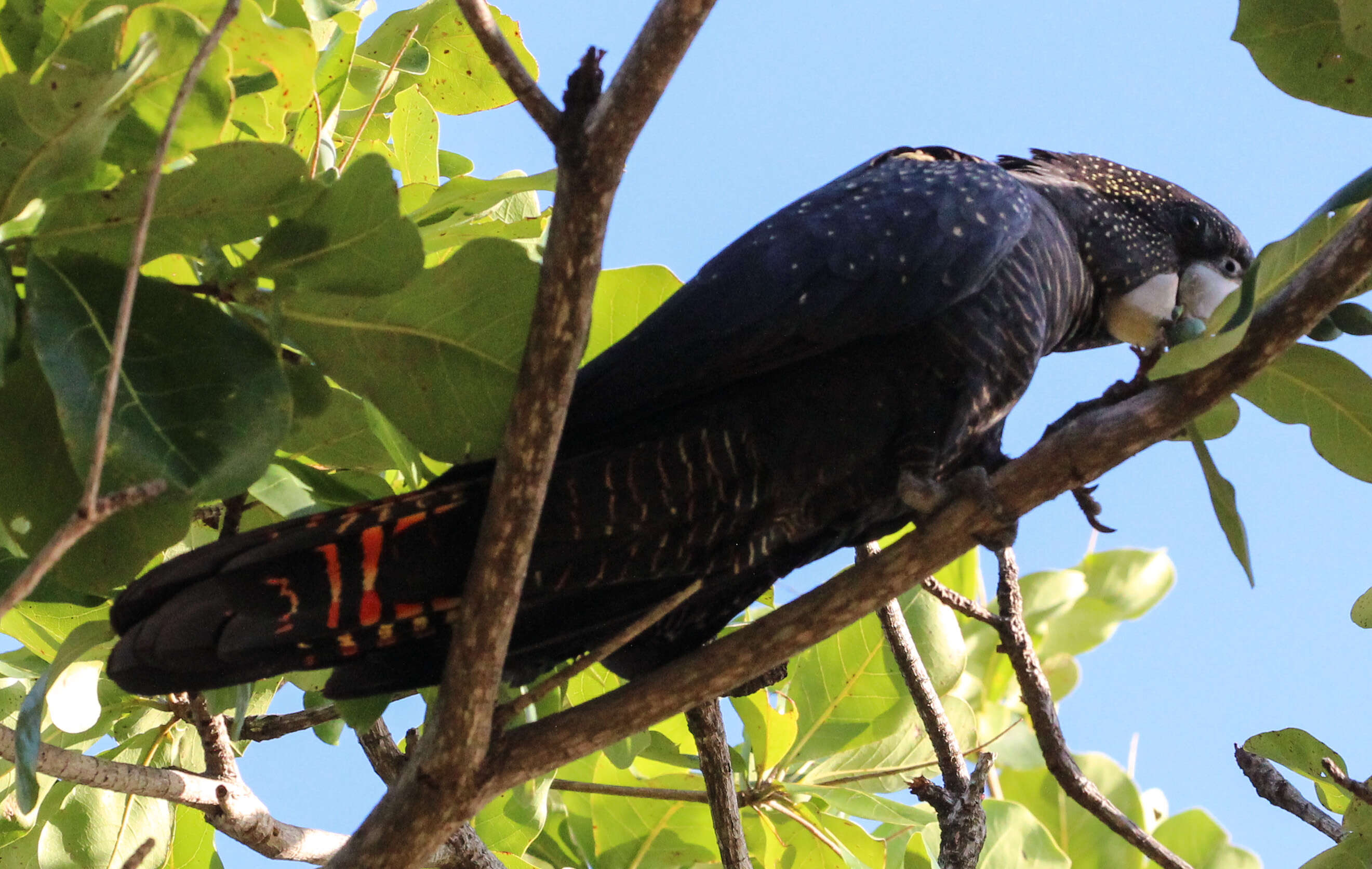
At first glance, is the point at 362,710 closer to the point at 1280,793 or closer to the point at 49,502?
the point at 49,502

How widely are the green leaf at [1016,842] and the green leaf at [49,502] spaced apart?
1.78 metres

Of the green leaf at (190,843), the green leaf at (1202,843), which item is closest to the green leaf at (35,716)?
the green leaf at (190,843)

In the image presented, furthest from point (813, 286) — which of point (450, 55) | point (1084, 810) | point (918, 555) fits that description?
point (1084, 810)

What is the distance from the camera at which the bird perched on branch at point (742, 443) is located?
1749 millimetres

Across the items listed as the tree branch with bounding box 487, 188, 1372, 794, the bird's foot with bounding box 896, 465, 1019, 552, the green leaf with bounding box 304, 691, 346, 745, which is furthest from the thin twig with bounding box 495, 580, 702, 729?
the green leaf with bounding box 304, 691, 346, 745

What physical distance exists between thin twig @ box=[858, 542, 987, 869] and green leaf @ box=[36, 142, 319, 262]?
45.1 inches

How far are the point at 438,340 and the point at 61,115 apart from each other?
19.1 inches

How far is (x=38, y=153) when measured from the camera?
1.22 meters

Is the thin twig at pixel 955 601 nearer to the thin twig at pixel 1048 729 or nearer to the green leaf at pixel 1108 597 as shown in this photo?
the thin twig at pixel 1048 729

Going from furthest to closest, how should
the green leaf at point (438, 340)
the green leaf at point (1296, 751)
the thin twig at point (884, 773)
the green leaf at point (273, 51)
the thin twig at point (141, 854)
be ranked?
1. the thin twig at point (884, 773)
2. the green leaf at point (1296, 751)
3. the green leaf at point (438, 340)
4. the green leaf at point (273, 51)
5. the thin twig at point (141, 854)

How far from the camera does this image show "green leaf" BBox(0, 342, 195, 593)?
4.51 feet

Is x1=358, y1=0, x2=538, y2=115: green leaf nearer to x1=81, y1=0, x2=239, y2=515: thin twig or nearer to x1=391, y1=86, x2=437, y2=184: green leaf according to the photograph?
x1=391, y1=86, x2=437, y2=184: green leaf

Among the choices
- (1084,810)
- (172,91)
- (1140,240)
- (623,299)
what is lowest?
(1084,810)

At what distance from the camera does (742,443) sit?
2.00m
